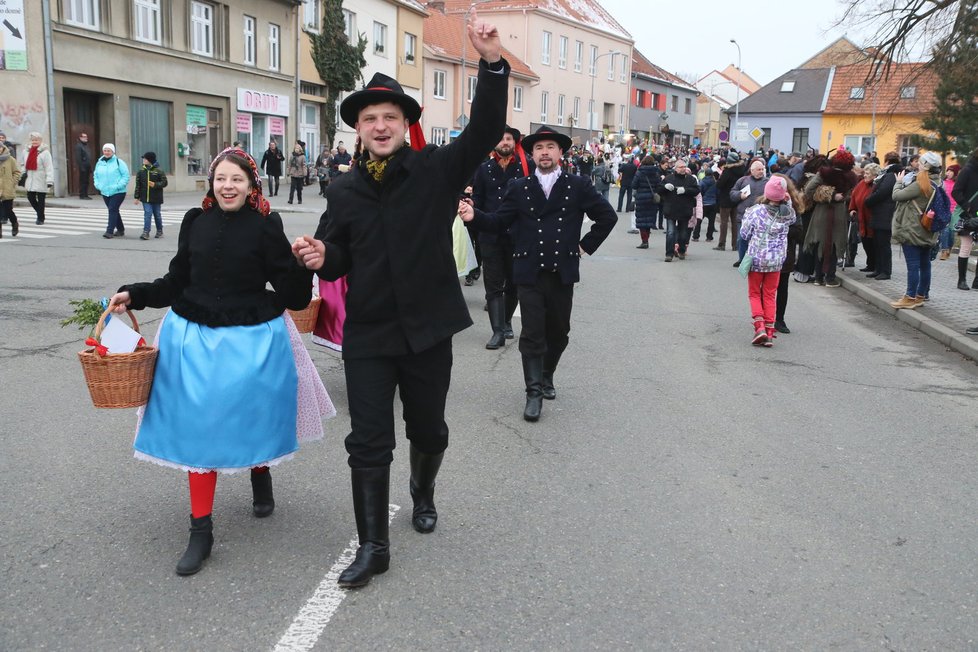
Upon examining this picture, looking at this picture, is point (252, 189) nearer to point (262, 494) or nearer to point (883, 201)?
point (262, 494)

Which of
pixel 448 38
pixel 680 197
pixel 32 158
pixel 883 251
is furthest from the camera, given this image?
pixel 448 38

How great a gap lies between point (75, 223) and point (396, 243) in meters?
17.3

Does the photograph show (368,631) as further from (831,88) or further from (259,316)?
(831,88)

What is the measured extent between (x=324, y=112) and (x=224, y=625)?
3841 cm

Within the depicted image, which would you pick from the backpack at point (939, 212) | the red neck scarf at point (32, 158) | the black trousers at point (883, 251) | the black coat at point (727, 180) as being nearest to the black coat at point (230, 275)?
the backpack at point (939, 212)

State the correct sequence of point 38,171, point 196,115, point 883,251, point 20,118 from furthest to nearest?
point 196,115, point 20,118, point 38,171, point 883,251

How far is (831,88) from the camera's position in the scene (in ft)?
226

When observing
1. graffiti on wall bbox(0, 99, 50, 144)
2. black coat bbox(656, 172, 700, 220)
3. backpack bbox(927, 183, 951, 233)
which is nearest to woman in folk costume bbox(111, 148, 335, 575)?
backpack bbox(927, 183, 951, 233)

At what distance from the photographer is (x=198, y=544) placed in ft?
12.3

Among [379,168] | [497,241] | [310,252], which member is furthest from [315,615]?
[497,241]

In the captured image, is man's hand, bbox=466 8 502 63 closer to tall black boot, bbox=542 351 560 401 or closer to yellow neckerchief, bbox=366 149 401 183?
yellow neckerchief, bbox=366 149 401 183

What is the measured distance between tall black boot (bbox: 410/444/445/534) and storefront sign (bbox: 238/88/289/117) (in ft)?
102

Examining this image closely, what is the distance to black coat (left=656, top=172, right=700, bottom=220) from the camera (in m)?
16.5

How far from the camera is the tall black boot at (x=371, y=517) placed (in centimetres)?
364
